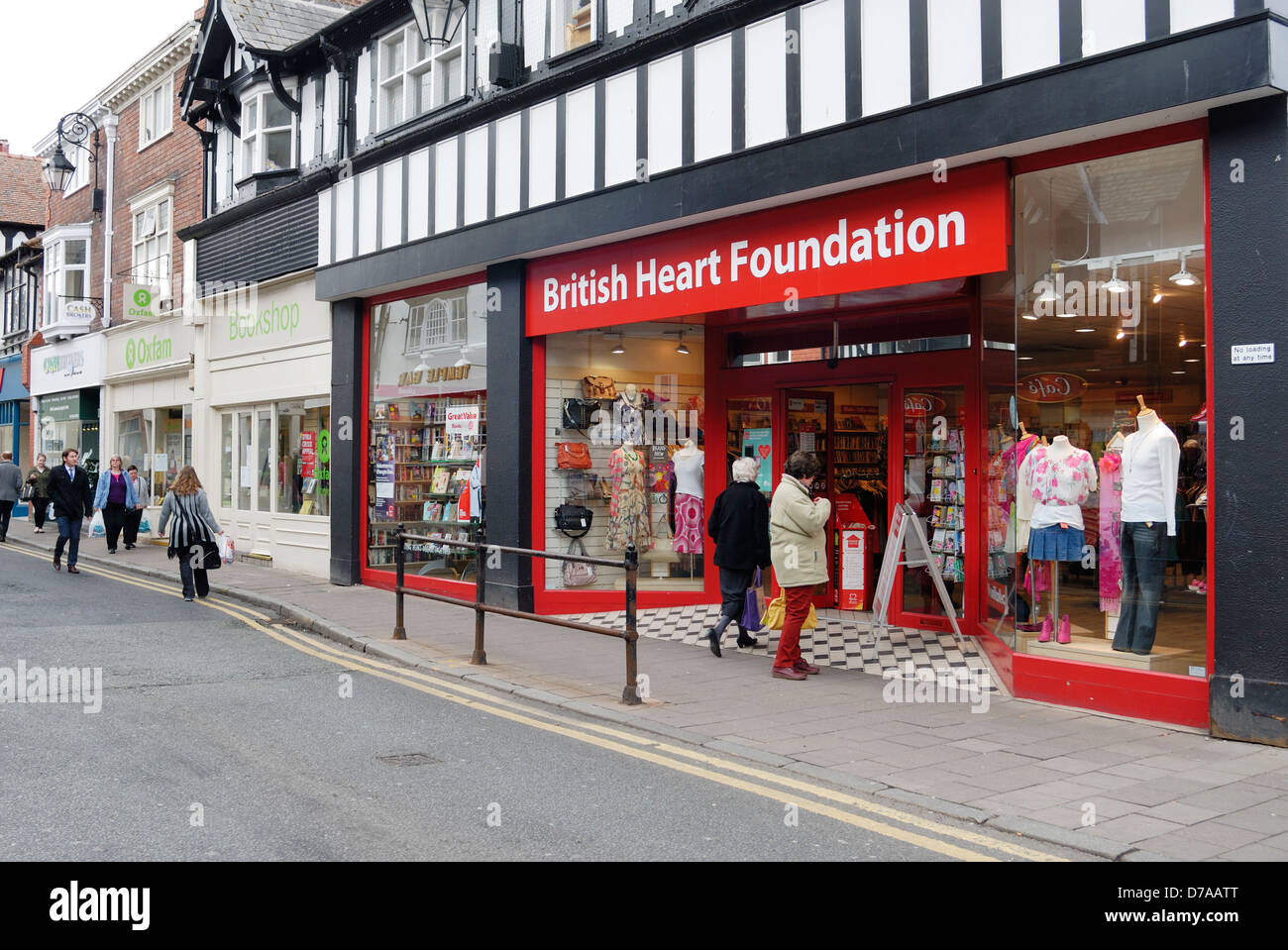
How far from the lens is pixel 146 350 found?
906 inches

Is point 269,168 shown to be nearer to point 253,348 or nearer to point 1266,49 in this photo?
point 253,348

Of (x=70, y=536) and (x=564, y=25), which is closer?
(x=564, y=25)

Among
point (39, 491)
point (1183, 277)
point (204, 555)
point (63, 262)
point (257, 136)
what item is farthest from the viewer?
point (63, 262)

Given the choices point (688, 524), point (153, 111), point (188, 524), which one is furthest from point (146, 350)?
point (688, 524)

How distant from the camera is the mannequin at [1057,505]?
8.17m

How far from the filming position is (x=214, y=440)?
20.1 meters

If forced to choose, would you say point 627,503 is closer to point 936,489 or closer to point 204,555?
point 936,489

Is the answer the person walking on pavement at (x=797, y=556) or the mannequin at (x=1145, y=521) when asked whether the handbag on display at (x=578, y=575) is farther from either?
the mannequin at (x=1145, y=521)

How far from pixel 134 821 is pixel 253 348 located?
47.8 ft

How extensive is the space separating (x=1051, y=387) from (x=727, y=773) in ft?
13.5

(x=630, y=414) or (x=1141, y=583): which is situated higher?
(x=630, y=414)

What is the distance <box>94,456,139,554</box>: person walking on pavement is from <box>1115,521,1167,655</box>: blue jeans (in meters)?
17.2

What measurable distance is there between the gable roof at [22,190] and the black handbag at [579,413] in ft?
96.7

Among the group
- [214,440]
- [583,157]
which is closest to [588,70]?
[583,157]
